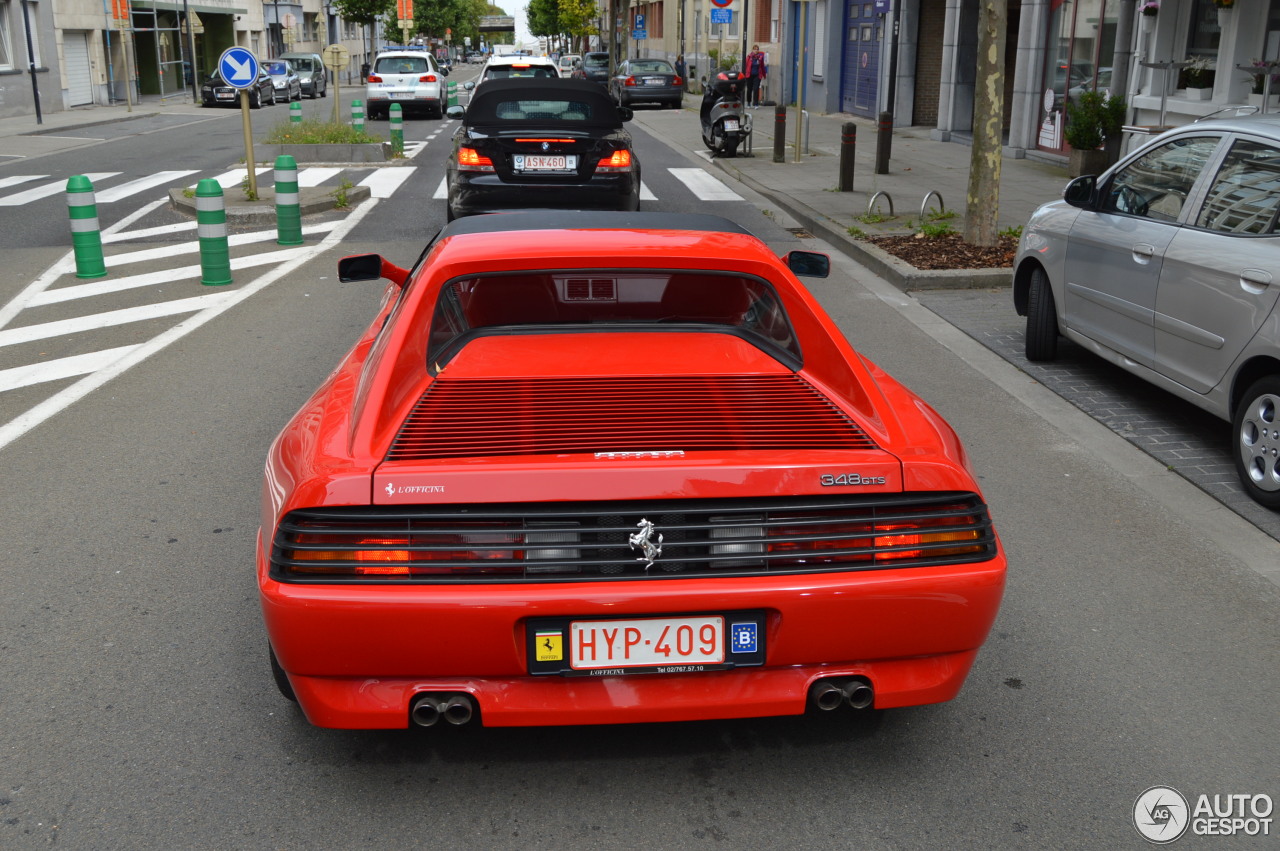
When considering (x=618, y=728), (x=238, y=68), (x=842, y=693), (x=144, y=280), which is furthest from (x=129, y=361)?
(x=238, y=68)

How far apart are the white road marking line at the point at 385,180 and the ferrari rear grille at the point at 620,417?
1467 centimetres

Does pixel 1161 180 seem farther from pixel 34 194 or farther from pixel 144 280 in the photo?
pixel 34 194

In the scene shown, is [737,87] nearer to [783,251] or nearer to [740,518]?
[783,251]

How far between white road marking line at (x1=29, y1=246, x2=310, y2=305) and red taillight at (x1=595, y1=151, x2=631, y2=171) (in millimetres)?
3194

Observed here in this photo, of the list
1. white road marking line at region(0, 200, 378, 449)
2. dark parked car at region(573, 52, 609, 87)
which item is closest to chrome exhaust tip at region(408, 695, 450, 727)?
white road marking line at region(0, 200, 378, 449)

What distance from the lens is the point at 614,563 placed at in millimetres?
3086

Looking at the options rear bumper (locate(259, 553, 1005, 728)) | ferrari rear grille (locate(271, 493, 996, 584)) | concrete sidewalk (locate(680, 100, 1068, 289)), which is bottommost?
concrete sidewalk (locate(680, 100, 1068, 289))

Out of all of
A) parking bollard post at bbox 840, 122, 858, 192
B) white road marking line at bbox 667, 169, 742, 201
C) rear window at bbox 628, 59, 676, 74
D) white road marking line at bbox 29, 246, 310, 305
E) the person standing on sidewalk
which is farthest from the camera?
rear window at bbox 628, 59, 676, 74

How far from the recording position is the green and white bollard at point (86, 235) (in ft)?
36.8

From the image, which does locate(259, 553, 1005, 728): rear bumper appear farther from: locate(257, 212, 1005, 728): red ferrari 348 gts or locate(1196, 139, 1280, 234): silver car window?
locate(1196, 139, 1280, 234): silver car window

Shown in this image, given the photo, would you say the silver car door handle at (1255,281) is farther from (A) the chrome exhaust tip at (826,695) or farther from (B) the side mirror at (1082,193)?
(A) the chrome exhaust tip at (826,695)

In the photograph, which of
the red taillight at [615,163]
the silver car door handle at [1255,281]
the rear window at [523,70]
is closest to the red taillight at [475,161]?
the red taillight at [615,163]

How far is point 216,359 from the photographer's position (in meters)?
8.50

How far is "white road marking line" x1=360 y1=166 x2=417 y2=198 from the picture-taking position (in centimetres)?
1803
